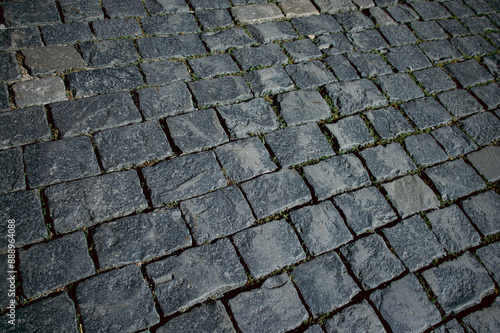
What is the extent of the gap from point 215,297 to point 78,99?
1.84 m

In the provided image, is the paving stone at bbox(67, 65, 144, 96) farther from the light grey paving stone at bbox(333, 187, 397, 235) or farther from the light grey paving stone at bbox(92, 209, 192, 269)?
the light grey paving stone at bbox(333, 187, 397, 235)

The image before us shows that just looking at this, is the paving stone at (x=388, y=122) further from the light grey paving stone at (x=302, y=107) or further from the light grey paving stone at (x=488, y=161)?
the light grey paving stone at (x=488, y=161)

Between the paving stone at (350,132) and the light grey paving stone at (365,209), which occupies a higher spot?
the paving stone at (350,132)

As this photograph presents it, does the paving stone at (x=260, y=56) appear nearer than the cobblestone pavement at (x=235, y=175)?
No

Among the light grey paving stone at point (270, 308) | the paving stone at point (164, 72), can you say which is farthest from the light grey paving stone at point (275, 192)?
the paving stone at point (164, 72)

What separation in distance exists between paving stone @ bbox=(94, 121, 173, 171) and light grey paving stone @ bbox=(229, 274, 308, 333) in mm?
1159

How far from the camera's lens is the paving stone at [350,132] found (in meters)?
2.96

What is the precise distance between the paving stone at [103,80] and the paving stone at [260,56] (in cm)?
95

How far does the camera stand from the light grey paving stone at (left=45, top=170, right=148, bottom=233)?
223 cm

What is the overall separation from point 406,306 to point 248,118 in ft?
5.73

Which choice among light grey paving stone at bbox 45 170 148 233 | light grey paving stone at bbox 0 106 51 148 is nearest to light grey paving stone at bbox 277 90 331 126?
light grey paving stone at bbox 45 170 148 233

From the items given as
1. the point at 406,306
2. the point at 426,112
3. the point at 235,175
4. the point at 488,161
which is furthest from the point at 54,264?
the point at 488,161

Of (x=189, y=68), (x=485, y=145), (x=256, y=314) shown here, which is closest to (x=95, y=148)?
(x=189, y=68)

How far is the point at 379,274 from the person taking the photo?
7.70 ft
